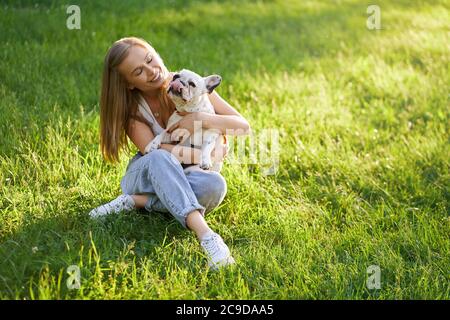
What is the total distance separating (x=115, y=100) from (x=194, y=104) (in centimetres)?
53

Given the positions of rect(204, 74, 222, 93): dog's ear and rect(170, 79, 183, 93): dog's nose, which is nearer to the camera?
rect(170, 79, 183, 93): dog's nose

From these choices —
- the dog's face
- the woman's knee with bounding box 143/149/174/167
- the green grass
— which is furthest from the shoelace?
the dog's face

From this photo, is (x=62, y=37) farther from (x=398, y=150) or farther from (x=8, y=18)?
(x=398, y=150)

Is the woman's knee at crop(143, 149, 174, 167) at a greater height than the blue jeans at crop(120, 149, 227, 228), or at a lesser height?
greater

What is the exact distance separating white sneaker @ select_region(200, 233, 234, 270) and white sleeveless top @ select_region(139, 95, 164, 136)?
93cm

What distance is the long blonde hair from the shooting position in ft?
13.0

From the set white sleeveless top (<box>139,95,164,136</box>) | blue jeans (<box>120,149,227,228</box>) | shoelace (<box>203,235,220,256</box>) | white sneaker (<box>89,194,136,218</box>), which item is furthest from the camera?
white sleeveless top (<box>139,95,164,136</box>)

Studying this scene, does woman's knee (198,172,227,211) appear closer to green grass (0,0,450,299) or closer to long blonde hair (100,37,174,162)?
green grass (0,0,450,299)

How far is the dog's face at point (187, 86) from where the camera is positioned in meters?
3.82

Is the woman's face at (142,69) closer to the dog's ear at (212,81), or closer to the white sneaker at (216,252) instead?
the dog's ear at (212,81)

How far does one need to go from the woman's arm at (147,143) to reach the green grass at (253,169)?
443 mm

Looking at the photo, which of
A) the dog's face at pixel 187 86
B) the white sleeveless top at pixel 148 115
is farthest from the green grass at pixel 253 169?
the dog's face at pixel 187 86

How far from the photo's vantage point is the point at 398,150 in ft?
18.0

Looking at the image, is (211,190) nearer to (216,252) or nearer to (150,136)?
(216,252)
